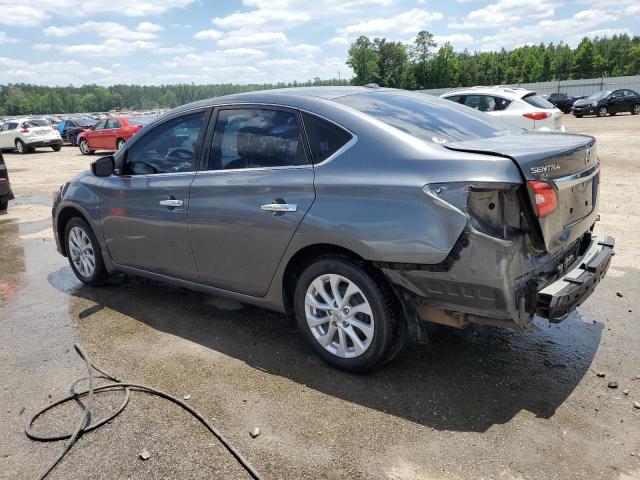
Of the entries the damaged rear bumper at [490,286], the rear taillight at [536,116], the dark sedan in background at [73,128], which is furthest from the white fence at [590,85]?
the damaged rear bumper at [490,286]

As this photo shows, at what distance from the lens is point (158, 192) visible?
4465mm

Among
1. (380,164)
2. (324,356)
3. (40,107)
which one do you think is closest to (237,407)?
(324,356)

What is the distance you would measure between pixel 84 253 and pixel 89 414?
2.55 metres

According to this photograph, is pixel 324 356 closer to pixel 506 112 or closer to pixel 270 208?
pixel 270 208

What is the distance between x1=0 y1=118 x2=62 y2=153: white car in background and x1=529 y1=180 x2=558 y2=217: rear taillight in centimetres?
2701

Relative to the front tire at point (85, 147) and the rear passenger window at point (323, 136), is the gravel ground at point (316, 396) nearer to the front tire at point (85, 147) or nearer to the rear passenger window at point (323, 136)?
the rear passenger window at point (323, 136)

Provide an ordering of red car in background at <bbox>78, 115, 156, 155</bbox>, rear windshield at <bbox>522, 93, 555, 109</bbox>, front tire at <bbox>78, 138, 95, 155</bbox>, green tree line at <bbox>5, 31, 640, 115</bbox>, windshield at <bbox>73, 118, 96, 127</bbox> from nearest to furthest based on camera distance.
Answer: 1. rear windshield at <bbox>522, 93, 555, 109</bbox>
2. red car in background at <bbox>78, 115, 156, 155</bbox>
3. front tire at <bbox>78, 138, 95, 155</bbox>
4. windshield at <bbox>73, 118, 96, 127</bbox>
5. green tree line at <bbox>5, 31, 640, 115</bbox>

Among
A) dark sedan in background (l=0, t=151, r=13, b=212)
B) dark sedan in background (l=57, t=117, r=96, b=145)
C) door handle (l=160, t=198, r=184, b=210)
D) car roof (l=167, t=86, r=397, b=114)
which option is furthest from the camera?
dark sedan in background (l=57, t=117, r=96, b=145)

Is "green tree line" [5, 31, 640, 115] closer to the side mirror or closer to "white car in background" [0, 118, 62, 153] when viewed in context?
"white car in background" [0, 118, 62, 153]

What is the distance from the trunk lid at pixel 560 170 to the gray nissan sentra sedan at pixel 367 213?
1 centimetres

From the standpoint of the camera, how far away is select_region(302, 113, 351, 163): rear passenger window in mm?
3471

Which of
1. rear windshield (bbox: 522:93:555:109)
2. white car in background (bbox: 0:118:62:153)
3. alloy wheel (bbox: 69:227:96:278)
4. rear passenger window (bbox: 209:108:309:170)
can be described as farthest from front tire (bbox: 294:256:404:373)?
white car in background (bbox: 0:118:62:153)

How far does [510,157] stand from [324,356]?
5.67 ft

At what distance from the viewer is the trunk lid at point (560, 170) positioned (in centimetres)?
297
